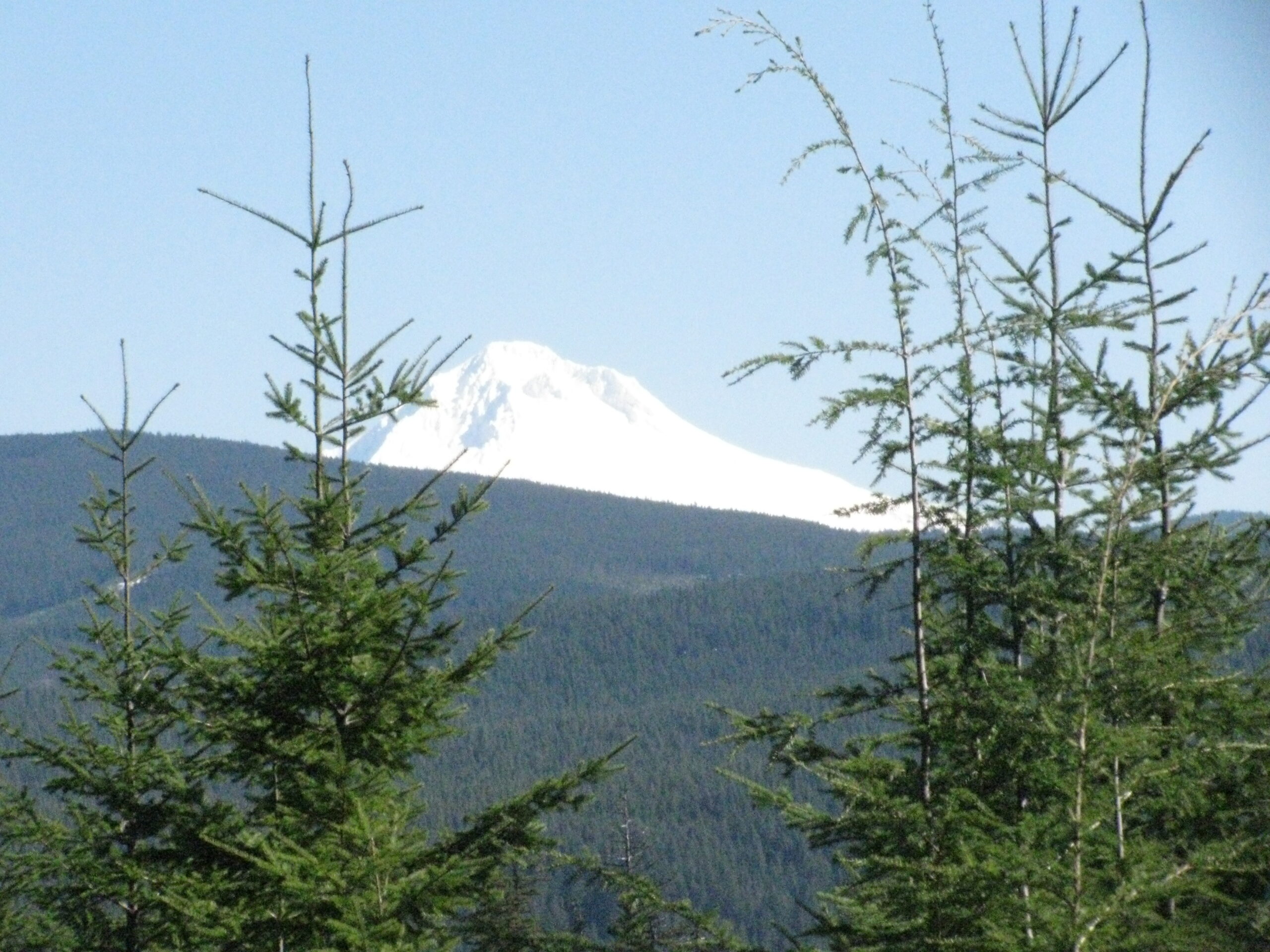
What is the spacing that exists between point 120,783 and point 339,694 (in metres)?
4.66

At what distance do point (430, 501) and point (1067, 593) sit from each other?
4.19 meters

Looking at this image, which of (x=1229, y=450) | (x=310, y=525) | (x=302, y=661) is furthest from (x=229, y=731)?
(x=1229, y=450)

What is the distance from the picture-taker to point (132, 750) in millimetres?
13602

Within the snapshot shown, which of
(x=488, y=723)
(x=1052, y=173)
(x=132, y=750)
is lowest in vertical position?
(x=488, y=723)

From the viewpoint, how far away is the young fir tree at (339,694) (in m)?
8.65

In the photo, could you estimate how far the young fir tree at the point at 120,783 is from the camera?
376 inches

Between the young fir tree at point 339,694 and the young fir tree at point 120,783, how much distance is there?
0.42 m

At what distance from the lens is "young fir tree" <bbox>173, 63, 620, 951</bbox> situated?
8.65m

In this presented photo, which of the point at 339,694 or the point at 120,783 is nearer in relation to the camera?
the point at 339,694

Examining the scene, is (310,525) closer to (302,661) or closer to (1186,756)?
(302,661)

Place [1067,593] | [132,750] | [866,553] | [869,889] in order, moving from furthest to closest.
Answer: [132,750] < [866,553] < [1067,593] < [869,889]

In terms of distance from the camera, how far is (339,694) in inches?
355

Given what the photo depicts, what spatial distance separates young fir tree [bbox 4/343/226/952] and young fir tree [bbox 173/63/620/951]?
0.42m

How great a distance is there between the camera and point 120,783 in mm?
12672
